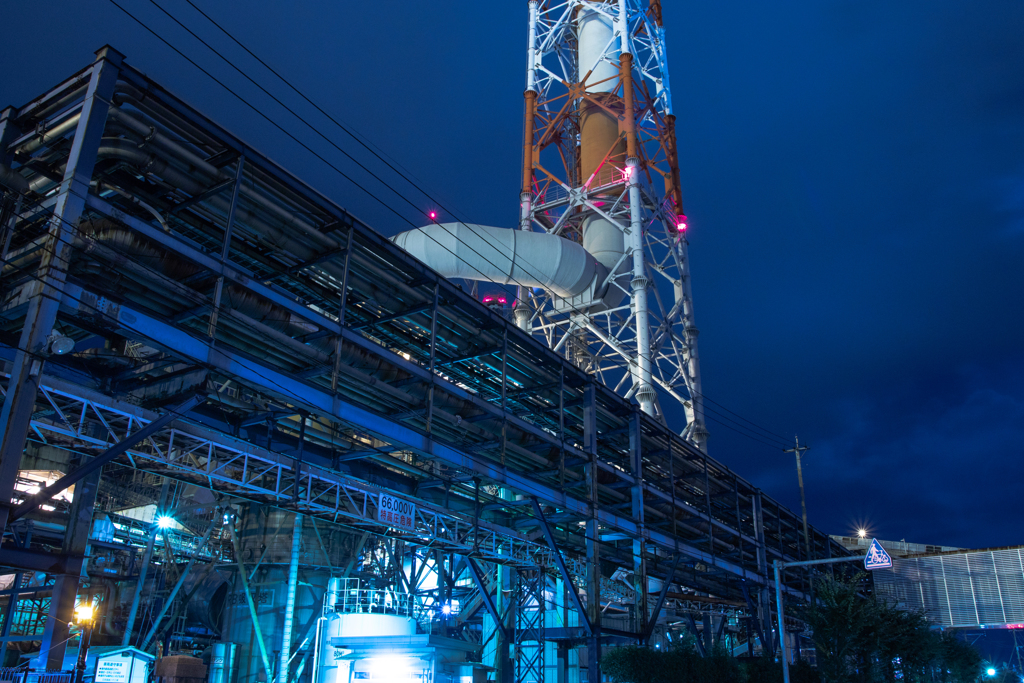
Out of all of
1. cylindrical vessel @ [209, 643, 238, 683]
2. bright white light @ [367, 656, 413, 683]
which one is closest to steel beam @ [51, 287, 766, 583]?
bright white light @ [367, 656, 413, 683]

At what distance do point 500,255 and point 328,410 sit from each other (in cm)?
2016

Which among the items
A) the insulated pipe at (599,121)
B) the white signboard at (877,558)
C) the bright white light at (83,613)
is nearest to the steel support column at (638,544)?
the white signboard at (877,558)

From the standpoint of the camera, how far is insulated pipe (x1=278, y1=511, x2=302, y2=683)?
36.7m

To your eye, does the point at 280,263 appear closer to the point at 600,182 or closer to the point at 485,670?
the point at 485,670

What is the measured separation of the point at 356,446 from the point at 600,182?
2662 centimetres

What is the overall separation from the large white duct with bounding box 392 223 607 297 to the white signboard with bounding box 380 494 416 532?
14.9m

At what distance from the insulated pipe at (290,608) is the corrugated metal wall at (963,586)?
129ft

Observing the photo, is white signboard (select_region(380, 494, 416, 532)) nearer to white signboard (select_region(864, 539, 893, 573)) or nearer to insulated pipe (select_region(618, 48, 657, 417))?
white signboard (select_region(864, 539, 893, 573))

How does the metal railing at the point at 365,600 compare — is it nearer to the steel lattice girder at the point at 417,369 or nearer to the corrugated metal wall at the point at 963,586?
the steel lattice girder at the point at 417,369

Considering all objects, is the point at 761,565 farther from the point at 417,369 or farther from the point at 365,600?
the point at 417,369

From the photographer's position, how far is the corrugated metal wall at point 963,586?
51.8 metres

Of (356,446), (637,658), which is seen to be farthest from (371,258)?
(637,658)

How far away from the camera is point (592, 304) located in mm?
40812

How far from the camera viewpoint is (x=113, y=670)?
2772cm
